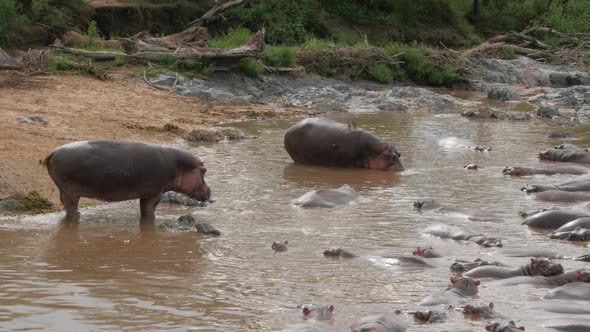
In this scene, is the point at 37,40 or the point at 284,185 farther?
the point at 37,40

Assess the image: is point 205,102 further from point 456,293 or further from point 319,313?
point 319,313

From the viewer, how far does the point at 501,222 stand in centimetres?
974

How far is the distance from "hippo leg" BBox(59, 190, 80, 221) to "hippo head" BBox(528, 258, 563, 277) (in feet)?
13.4

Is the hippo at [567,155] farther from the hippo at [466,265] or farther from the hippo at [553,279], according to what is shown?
the hippo at [553,279]

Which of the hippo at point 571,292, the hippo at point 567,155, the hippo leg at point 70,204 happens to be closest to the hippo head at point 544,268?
the hippo at point 571,292

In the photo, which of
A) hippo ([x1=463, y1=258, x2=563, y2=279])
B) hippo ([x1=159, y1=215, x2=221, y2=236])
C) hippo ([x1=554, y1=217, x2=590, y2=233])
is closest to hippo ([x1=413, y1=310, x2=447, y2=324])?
hippo ([x1=463, y1=258, x2=563, y2=279])

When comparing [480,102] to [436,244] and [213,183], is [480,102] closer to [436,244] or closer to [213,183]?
[213,183]

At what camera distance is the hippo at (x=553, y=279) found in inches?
285

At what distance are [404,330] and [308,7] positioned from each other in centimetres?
2541

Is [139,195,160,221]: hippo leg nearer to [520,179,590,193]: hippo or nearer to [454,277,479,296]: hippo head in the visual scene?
[454,277,479,296]: hippo head

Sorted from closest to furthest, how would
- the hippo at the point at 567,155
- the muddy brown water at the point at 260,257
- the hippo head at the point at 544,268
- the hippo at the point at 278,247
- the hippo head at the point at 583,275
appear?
the muddy brown water at the point at 260,257, the hippo head at the point at 583,275, the hippo head at the point at 544,268, the hippo at the point at 278,247, the hippo at the point at 567,155

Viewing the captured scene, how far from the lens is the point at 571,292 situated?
690 cm

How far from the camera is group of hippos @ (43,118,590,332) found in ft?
21.8

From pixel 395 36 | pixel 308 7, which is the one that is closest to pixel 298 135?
pixel 308 7
